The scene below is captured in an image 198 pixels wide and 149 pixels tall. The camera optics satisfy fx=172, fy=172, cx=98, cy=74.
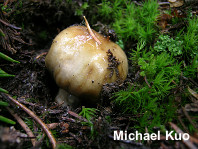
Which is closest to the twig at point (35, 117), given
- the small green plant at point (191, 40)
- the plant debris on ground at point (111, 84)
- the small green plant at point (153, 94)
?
the plant debris on ground at point (111, 84)

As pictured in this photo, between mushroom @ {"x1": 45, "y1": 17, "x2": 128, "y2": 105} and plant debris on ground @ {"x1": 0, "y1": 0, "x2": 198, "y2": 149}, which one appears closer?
plant debris on ground @ {"x1": 0, "y1": 0, "x2": 198, "y2": 149}

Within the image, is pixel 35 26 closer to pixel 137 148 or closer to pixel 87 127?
pixel 87 127

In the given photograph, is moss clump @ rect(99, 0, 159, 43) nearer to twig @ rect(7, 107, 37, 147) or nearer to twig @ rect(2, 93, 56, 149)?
twig @ rect(2, 93, 56, 149)

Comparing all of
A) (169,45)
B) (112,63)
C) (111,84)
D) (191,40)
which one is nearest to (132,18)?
(169,45)

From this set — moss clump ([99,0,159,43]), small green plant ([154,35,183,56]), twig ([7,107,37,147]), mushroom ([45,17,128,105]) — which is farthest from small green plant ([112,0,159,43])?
twig ([7,107,37,147])

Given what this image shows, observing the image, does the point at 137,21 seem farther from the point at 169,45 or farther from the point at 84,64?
the point at 84,64

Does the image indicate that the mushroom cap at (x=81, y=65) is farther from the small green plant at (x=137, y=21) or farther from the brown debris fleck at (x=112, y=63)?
the small green plant at (x=137, y=21)

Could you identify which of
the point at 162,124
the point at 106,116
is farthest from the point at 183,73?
the point at 106,116

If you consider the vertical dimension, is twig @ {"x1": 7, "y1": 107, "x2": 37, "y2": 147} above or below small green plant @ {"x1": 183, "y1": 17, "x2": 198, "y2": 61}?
Answer: below
